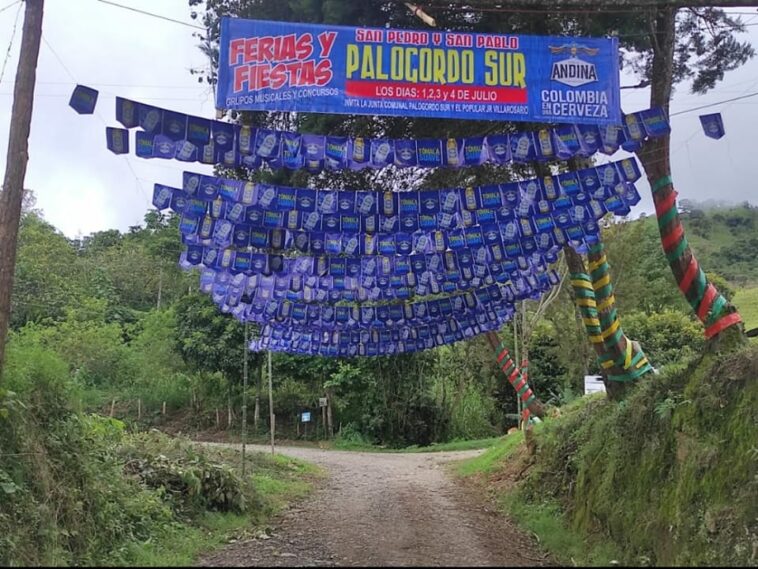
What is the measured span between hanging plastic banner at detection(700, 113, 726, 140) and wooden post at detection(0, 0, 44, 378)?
726cm

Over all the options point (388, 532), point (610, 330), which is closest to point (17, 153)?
point (388, 532)

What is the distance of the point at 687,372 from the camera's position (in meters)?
7.73

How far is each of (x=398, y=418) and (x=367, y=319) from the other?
16.1 metres

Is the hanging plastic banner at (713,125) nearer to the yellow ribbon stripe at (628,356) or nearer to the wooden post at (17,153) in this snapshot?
the yellow ribbon stripe at (628,356)

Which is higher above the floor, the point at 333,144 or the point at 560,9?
the point at 560,9

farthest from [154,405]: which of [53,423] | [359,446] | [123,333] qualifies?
[53,423]

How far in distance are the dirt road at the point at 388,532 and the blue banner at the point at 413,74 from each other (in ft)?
14.0

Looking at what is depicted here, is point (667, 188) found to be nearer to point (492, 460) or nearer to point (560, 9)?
point (560, 9)

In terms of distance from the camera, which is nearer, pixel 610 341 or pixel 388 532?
pixel 388 532

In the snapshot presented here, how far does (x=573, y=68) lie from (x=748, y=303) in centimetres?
2651

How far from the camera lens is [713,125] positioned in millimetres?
7055

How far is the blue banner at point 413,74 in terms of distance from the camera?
6.73 m

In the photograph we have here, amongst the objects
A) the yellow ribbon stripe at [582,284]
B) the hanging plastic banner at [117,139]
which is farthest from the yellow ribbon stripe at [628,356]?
the hanging plastic banner at [117,139]

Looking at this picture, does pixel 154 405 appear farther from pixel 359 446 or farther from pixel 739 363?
pixel 739 363
